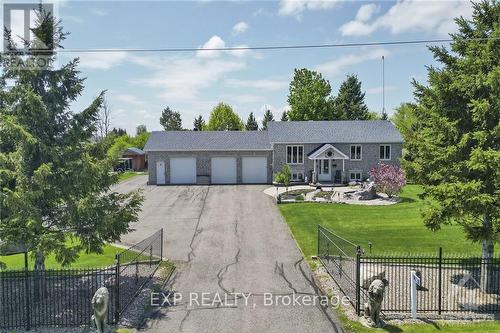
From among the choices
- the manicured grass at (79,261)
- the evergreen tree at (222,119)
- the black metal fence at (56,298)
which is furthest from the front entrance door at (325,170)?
the evergreen tree at (222,119)

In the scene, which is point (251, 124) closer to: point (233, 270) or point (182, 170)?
point (182, 170)

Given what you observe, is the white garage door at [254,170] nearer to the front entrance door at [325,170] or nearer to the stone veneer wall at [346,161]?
the stone veneer wall at [346,161]

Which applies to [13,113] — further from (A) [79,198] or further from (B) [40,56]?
(A) [79,198]

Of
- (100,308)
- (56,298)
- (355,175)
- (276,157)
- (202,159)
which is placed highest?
(276,157)

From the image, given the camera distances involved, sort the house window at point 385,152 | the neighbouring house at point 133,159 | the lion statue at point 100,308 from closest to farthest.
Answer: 1. the lion statue at point 100,308
2. the house window at point 385,152
3. the neighbouring house at point 133,159

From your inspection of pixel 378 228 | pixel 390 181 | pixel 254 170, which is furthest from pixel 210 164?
pixel 378 228

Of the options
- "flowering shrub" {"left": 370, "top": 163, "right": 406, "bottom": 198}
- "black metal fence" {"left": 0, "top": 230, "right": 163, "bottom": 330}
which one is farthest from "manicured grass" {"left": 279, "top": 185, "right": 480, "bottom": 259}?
"black metal fence" {"left": 0, "top": 230, "right": 163, "bottom": 330}
